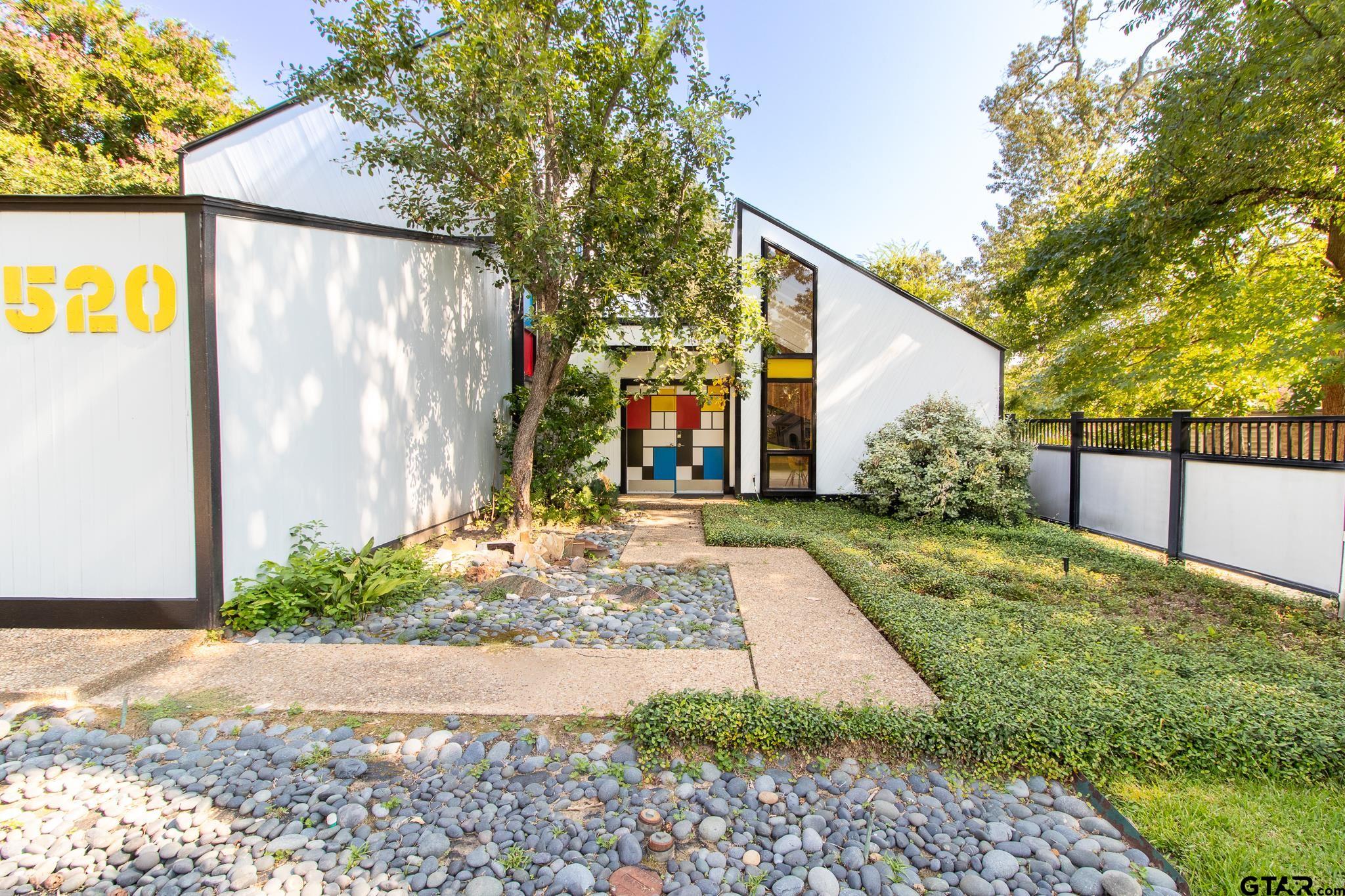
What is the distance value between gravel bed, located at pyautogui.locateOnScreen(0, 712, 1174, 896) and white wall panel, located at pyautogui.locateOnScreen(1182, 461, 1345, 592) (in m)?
3.99

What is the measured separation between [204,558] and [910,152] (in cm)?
1596

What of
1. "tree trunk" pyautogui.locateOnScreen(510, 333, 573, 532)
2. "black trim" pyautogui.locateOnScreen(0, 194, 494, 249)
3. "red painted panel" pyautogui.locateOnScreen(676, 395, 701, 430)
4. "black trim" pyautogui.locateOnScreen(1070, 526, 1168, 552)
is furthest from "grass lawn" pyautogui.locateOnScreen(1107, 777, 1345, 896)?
"red painted panel" pyautogui.locateOnScreen(676, 395, 701, 430)

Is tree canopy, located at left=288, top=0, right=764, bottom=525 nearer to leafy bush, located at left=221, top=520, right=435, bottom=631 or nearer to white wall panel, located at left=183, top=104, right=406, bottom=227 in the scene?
white wall panel, located at left=183, top=104, right=406, bottom=227

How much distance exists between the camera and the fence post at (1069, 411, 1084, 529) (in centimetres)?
735

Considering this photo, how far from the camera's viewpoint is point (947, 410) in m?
8.22

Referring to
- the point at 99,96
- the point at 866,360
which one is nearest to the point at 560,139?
the point at 866,360

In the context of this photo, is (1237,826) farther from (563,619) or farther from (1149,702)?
(563,619)

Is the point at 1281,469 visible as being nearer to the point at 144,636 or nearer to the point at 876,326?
the point at 876,326

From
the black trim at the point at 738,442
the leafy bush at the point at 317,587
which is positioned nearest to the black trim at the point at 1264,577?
the black trim at the point at 738,442

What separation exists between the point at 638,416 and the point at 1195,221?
894 centimetres

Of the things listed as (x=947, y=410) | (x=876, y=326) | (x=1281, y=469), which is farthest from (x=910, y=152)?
(x=1281, y=469)

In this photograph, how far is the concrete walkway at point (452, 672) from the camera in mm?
2818

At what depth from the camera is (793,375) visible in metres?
9.12

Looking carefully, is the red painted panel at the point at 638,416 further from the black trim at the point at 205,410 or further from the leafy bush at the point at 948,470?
the black trim at the point at 205,410
